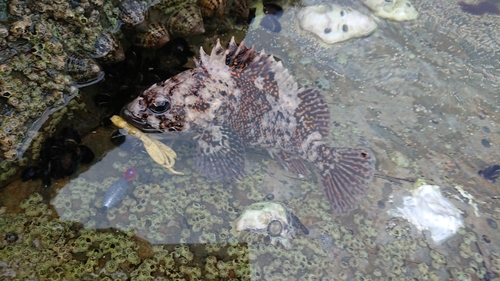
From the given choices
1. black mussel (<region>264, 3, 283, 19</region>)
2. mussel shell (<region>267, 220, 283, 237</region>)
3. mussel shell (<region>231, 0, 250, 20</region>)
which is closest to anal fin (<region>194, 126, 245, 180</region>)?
mussel shell (<region>267, 220, 283, 237</region>)

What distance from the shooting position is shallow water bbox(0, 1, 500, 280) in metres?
3.51

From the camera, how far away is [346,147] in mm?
4598

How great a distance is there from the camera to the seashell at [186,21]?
4.74 meters

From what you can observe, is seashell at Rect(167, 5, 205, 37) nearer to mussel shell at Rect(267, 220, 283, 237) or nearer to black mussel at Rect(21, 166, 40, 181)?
black mussel at Rect(21, 166, 40, 181)

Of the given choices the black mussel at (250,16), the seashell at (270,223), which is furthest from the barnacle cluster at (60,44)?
the seashell at (270,223)

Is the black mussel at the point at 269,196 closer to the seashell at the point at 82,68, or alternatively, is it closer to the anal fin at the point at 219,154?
the anal fin at the point at 219,154

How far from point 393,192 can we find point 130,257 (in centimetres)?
323

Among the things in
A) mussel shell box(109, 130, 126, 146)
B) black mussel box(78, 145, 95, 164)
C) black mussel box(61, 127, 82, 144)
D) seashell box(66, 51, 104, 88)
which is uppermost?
seashell box(66, 51, 104, 88)

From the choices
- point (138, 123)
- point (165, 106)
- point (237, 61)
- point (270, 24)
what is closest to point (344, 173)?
point (237, 61)

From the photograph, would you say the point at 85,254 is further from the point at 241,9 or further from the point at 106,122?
the point at 241,9

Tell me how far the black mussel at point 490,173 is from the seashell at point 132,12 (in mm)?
4991

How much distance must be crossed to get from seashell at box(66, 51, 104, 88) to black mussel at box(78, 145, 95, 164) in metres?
0.86

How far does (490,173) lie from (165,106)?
4.33 meters

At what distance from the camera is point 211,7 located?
490cm
